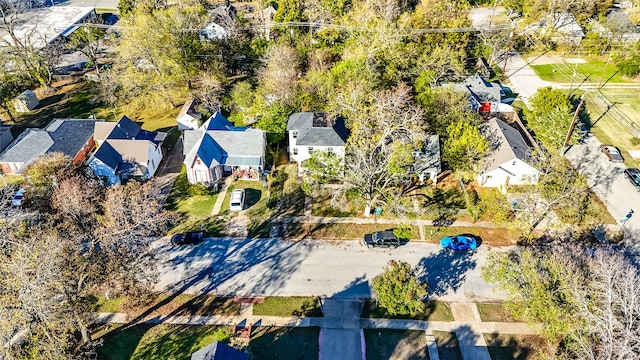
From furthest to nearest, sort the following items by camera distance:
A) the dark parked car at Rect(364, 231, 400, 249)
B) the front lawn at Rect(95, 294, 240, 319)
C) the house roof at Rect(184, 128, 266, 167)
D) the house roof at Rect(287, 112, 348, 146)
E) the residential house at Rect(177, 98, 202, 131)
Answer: the residential house at Rect(177, 98, 202, 131) → the house roof at Rect(287, 112, 348, 146) → the house roof at Rect(184, 128, 266, 167) → the dark parked car at Rect(364, 231, 400, 249) → the front lawn at Rect(95, 294, 240, 319)

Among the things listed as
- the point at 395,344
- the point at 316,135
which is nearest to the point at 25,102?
the point at 316,135

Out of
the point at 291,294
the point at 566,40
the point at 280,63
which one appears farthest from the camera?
the point at 566,40

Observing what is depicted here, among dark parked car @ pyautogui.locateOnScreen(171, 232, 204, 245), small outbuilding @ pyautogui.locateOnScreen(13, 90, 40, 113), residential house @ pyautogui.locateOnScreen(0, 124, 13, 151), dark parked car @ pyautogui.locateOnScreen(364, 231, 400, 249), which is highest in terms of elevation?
small outbuilding @ pyautogui.locateOnScreen(13, 90, 40, 113)

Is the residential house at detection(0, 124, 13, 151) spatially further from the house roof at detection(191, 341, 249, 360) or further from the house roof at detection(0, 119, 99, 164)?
the house roof at detection(191, 341, 249, 360)

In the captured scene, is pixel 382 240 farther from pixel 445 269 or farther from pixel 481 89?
pixel 481 89

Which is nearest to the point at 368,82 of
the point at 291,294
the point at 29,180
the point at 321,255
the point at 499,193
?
the point at 499,193

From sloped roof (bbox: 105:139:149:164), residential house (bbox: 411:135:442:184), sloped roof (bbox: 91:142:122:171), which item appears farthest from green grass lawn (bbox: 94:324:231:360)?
residential house (bbox: 411:135:442:184)

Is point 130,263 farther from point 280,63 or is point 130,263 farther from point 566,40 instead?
point 566,40
